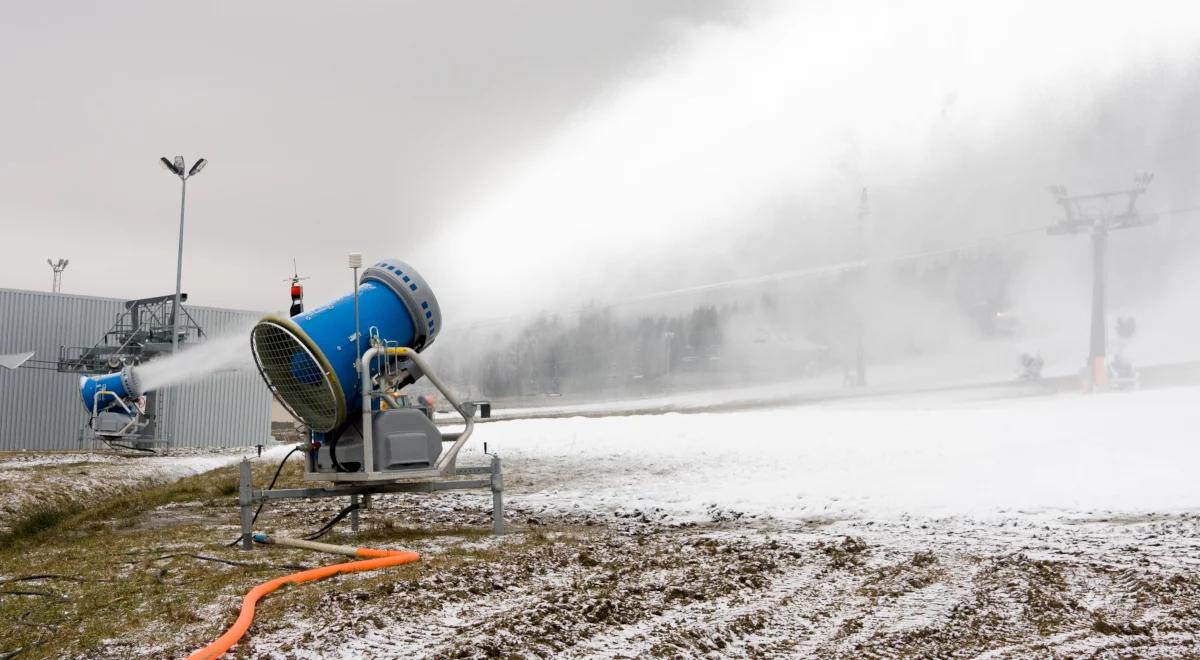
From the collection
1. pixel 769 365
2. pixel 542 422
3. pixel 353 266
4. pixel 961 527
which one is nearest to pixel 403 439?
pixel 353 266

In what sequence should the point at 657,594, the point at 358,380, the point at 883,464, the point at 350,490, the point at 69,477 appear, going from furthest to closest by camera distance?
the point at 69,477 < the point at 883,464 < the point at 358,380 < the point at 350,490 < the point at 657,594

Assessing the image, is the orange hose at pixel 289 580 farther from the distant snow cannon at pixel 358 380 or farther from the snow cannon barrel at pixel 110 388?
the snow cannon barrel at pixel 110 388

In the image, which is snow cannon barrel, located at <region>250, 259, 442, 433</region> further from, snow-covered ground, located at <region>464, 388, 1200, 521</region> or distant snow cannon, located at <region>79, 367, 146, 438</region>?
distant snow cannon, located at <region>79, 367, 146, 438</region>

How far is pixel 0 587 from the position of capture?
7371 mm

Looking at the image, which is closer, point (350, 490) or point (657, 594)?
point (657, 594)

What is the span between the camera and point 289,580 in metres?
7.04

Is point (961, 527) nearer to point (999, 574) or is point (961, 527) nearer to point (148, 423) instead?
point (999, 574)

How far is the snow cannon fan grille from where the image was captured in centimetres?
948

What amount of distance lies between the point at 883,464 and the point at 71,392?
3199cm

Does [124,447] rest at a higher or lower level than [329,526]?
lower

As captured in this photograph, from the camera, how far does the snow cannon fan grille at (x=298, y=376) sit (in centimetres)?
948

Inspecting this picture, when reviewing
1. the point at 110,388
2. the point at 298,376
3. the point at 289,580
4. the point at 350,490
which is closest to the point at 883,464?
the point at 350,490

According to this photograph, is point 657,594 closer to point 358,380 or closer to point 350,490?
point 350,490

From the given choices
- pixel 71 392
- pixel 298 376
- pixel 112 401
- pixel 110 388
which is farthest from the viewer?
pixel 71 392
